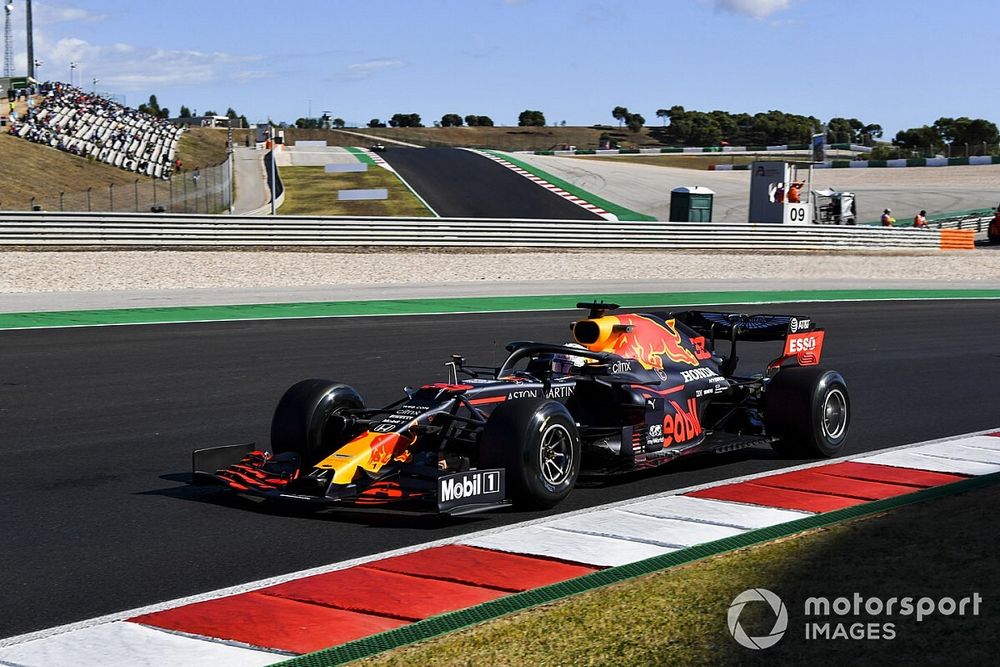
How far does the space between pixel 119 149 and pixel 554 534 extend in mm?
50052

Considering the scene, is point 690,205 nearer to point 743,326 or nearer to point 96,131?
point 96,131

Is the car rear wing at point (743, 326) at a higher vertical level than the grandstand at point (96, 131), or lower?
lower

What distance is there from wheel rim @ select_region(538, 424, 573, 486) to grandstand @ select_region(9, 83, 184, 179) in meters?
41.2

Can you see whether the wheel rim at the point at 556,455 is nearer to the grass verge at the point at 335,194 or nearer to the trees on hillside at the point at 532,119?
the grass verge at the point at 335,194

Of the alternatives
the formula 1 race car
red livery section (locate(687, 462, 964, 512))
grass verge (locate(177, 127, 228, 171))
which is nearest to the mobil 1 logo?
the formula 1 race car

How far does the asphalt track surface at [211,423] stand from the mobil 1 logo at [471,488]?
19 cm

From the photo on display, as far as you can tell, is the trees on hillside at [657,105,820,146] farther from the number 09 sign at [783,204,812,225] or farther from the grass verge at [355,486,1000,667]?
the grass verge at [355,486,1000,667]

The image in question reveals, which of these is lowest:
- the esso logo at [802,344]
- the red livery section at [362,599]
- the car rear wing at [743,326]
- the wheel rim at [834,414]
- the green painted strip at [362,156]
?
the red livery section at [362,599]

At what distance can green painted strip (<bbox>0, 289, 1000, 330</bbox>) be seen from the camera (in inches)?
697

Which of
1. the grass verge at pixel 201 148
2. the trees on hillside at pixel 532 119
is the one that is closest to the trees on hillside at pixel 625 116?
the trees on hillside at pixel 532 119

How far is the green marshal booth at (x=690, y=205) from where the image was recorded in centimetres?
3981

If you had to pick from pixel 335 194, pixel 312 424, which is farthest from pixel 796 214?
pixel 312 424

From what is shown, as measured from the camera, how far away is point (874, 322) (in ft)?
64.3

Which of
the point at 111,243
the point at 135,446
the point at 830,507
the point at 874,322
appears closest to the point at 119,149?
the point at 111,243
